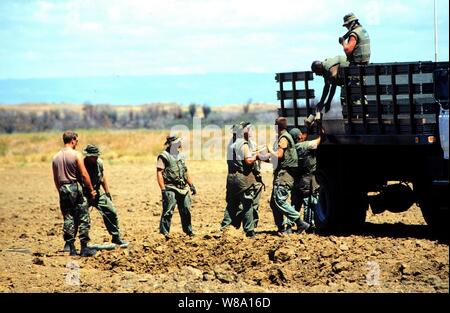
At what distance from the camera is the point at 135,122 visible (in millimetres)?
96938

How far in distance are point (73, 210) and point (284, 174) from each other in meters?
2.97

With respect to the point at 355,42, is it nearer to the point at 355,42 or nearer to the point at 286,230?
the point at 355,42

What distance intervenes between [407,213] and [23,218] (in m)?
7.15

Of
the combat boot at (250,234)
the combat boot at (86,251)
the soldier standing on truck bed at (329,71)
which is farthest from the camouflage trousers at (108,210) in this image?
the soldier standing on truck bed at (329,71)

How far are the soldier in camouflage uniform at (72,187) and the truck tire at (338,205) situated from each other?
3.25 meters

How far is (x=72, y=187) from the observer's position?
50.5 feet

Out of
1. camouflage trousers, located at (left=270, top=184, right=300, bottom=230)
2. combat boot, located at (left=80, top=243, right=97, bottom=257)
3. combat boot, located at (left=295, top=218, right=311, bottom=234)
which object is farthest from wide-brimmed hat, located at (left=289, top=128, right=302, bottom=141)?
combat boot, located at (left=80, top=243, right=97, bottom=257)

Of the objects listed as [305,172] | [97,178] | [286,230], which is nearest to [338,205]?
[305,172]

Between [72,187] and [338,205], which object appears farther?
[338,205]

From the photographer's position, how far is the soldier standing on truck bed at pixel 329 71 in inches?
631

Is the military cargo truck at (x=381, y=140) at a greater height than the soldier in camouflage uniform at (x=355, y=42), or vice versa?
the soldier in camouflage uniform at (x=355, y=42)

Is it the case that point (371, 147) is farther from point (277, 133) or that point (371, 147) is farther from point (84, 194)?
point (84, 194)

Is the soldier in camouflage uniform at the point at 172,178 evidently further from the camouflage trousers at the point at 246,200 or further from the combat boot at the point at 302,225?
the combat boot at the point at 302,225

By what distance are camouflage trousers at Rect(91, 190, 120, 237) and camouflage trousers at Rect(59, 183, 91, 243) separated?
270 mm
